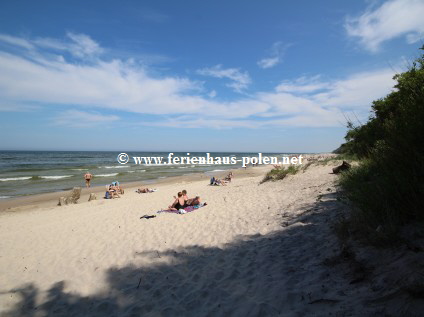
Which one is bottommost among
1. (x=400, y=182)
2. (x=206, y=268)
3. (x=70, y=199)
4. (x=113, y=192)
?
(x=70, y=199)

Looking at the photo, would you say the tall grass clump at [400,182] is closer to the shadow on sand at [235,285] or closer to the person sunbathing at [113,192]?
the shadow on sand at [235,285]

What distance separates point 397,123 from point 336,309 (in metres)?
2.87

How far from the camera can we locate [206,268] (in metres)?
4.70

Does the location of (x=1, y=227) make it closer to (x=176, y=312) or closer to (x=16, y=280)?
(x=16, y=280)

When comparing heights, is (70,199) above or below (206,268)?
below

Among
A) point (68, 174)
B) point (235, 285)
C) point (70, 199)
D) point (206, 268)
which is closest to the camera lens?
point (235, 285)

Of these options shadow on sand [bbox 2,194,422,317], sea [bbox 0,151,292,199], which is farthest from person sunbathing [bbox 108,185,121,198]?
shadow on sand [bbox 2,194,422,317]

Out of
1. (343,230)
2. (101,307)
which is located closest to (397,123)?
(343,230)

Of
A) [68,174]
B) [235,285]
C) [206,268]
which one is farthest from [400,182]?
[68,174]

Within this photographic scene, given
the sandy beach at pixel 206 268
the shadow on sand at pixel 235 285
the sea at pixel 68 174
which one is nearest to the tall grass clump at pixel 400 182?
the sandy beach at pixel 206 268

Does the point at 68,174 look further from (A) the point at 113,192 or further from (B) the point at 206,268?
(B) the point at 206,268

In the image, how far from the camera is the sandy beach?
10.3 feet

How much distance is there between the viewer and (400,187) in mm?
3832

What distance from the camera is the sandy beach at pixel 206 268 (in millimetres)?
3141
